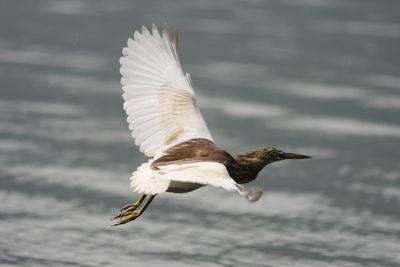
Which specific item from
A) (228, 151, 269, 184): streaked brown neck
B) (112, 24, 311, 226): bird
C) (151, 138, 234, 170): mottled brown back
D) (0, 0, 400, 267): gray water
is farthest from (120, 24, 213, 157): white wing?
(0, 0, 400, 267): gray water

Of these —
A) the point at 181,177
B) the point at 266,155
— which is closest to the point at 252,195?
the point at 181,177

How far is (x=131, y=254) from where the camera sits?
686 centimetres

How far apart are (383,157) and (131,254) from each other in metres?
3.00

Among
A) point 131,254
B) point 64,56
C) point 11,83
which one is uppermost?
point 64,56

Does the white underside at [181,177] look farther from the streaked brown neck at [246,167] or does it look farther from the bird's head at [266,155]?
the bird's head at [266,155]

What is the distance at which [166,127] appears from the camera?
6.35 m

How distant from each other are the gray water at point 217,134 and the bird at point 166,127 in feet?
2.73

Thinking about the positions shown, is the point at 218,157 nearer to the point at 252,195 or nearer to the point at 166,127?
the point at 166,127

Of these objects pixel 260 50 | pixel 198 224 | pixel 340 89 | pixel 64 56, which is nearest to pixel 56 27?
pixel 64 56

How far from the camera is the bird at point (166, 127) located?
573cm

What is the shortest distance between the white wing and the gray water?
838mm

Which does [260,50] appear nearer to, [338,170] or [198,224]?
[338,170]

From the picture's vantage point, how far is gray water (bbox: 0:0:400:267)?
714cm

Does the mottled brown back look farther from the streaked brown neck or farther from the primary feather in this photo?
the streaked brown neck
